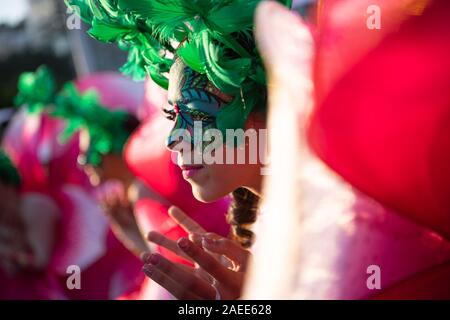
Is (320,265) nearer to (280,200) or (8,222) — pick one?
(280,200)

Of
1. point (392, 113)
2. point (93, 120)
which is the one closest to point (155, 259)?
point (392, 113)

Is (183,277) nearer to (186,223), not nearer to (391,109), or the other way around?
(186,223)

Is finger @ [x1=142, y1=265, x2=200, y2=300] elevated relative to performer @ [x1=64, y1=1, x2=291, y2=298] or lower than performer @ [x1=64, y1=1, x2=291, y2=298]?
lower

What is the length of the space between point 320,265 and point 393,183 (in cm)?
15

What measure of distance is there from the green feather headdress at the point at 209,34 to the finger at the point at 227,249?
21cm

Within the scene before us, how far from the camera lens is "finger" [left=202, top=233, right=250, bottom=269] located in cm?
119

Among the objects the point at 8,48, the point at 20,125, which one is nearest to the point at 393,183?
the point at 20,125

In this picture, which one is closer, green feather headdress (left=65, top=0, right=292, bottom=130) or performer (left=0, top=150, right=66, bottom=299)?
green feather headdress (left=65, top=0, right=292, bottom=130)

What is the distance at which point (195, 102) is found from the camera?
1.28 m

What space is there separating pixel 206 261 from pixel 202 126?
0.26 metres

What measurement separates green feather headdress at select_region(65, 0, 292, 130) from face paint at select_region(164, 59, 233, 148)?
0.7 inches

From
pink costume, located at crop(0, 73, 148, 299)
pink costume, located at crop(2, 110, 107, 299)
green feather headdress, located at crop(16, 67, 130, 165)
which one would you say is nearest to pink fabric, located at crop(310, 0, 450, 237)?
pink costume, located at crop(0, 73, 148, 299)

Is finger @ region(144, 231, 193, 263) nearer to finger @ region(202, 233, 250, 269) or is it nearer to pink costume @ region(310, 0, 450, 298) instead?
finger @ region(202, 233, 250, 269)

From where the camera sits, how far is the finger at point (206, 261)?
117cm
